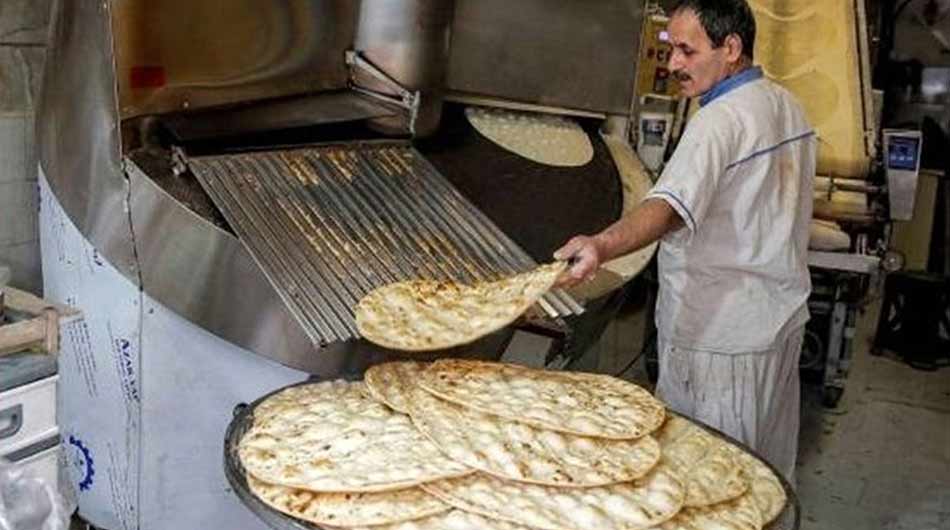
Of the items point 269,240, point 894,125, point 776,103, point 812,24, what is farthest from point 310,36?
point 894,125

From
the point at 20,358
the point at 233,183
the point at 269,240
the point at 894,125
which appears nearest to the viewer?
the point at 20,358

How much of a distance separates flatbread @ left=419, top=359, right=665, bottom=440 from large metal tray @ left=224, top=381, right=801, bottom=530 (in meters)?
0.18

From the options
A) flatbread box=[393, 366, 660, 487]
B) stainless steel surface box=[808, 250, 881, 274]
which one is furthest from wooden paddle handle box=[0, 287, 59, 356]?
stainless steel surface box=[808, 250, 881, 274]

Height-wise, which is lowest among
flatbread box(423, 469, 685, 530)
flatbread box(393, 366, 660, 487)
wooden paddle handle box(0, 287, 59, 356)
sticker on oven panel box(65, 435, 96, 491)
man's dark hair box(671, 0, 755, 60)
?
sticker on oven panel box(65, 435, 96, 491)

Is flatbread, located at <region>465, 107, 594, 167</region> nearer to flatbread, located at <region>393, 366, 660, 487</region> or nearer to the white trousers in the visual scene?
the white trousers

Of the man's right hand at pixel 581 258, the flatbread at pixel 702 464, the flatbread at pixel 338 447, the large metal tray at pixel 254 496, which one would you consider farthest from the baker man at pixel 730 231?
the flatbread at pixel 338 447

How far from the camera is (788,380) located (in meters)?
2.70

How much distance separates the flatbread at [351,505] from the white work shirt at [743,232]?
1021 millimetres

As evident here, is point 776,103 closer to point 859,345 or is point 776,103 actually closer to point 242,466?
point 242,466

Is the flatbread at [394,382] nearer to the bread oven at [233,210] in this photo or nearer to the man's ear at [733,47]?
the bread oven at [233,210]

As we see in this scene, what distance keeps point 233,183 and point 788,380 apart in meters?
1.54

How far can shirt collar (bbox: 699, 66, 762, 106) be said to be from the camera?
240 centimetres

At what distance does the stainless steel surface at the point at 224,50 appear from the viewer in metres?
2.28

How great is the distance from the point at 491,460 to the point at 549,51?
2089mm
